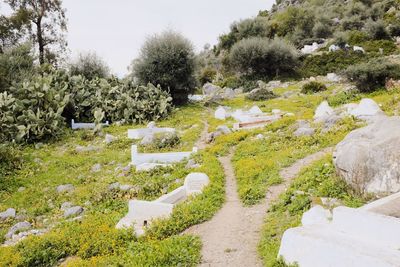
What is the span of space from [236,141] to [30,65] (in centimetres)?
1921

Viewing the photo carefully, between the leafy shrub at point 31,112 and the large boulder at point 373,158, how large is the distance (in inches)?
719

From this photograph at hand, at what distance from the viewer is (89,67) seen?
35.9 metres

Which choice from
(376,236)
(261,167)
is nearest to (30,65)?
(261,167)

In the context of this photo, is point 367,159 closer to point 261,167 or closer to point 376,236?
point 376,236

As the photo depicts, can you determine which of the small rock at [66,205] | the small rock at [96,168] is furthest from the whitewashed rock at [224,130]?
the small rock at [66,205]

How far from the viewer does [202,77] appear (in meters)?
52.6

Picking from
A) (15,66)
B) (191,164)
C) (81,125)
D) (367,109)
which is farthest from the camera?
(15,66)

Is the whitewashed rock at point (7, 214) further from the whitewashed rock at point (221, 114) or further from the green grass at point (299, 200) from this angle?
the whitewashed rock at point (221, 114)

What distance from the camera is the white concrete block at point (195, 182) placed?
1431cm

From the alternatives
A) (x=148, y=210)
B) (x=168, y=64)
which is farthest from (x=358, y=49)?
(x=148, y=210)

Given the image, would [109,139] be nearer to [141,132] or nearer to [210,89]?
[141,132]

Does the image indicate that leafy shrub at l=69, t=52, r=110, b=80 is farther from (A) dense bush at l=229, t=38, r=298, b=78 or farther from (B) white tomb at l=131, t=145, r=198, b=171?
(B) white tomb at l=131, t=145, r=198, b=171

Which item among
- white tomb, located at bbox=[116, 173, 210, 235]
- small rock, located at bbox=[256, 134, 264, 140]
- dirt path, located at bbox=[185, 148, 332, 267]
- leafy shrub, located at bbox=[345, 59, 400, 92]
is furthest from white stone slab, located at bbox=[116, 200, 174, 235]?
leafy shrub, located at bbox=[345, 59, 400, 92]

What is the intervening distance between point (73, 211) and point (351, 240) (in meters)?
10.1
